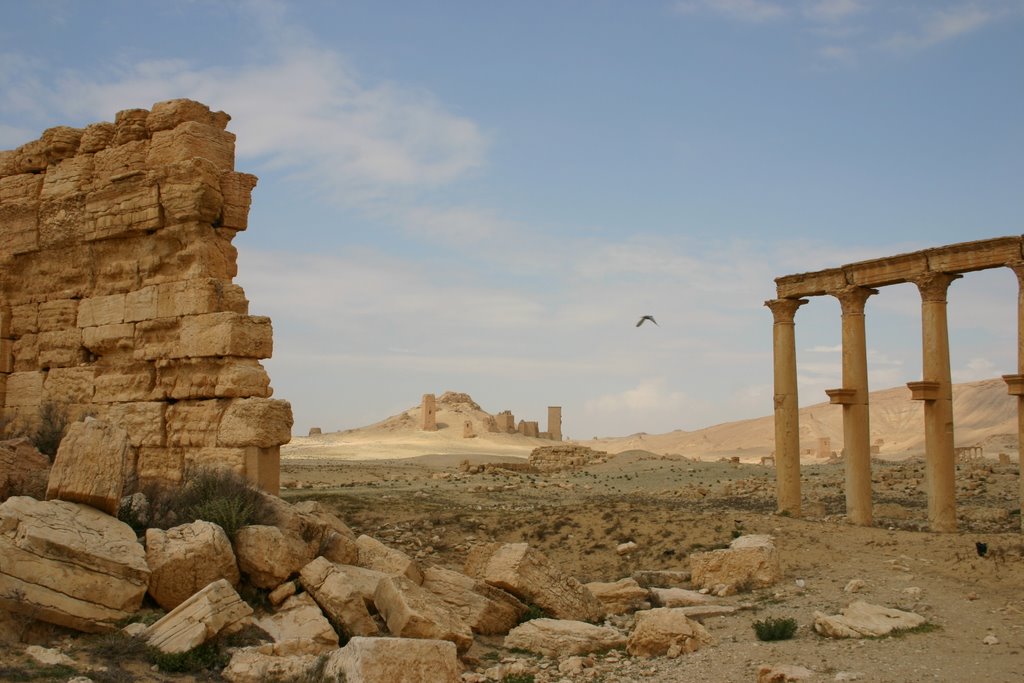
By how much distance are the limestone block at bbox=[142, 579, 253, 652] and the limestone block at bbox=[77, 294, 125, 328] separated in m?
7.56

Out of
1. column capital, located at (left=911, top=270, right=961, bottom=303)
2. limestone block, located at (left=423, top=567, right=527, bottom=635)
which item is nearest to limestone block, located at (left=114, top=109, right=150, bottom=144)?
limestone block, located at (left=423, top=567, right=527, bottom=635)

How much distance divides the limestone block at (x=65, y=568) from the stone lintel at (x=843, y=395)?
14.4 m

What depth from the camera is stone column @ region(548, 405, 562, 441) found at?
7100 cm

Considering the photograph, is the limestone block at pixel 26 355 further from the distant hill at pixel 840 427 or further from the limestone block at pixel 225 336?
the distant hill at pixel 840 427

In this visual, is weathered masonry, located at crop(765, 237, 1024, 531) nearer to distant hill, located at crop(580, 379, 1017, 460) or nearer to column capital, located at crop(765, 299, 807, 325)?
column capital, located at crop(765, 299, 807, 325)

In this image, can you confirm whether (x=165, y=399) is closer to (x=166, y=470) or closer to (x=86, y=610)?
(x=166, y=470)

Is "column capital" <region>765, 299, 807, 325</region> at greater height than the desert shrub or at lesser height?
greater

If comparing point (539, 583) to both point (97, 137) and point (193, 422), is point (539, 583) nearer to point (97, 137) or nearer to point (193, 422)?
point (193, 422)

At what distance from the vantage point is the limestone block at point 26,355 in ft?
51.6

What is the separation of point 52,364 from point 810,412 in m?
95.4

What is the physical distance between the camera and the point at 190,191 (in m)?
13.7

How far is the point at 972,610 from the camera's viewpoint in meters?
11.1

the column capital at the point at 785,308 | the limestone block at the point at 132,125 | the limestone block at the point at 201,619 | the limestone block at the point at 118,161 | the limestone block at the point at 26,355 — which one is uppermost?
the limestone block at the point at 132,125

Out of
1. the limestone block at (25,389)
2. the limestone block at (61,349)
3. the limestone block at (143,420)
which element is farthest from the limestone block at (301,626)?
the limestone block at (25,389)
